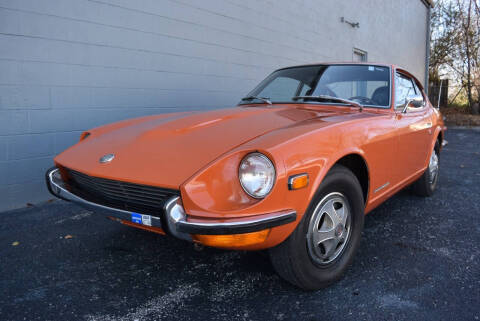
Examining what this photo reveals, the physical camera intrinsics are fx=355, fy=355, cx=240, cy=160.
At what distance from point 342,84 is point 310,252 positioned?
1625 mm

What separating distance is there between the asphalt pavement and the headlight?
2.12 feet

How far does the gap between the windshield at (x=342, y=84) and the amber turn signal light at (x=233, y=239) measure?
1.55 meters

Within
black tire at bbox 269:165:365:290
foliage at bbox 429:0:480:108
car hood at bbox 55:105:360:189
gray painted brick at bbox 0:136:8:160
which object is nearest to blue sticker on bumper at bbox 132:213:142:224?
car hood at bbox 55:105:360:189

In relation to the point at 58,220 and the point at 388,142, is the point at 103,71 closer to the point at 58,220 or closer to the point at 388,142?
the point at 58,220

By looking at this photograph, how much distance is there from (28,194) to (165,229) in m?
2.79

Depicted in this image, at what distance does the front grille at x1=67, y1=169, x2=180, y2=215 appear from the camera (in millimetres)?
1740

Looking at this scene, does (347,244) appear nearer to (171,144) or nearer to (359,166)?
(359,166)

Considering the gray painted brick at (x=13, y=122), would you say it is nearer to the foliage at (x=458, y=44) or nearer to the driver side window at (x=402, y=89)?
the driver side window at (x=402, y=89)

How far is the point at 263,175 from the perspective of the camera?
1.65 metres

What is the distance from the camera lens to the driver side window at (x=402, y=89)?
9.72 ft

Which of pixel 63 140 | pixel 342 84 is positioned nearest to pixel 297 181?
pixel 342 84

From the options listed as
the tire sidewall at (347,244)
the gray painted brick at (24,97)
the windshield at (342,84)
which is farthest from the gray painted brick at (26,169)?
the tire sidewall at (347,244)

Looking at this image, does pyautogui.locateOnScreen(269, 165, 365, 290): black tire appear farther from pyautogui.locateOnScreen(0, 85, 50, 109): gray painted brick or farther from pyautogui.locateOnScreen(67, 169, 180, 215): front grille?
pyautogui.locateOnScreen(0, 85, 50, 109): gray painted brick

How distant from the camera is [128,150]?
204 cm
